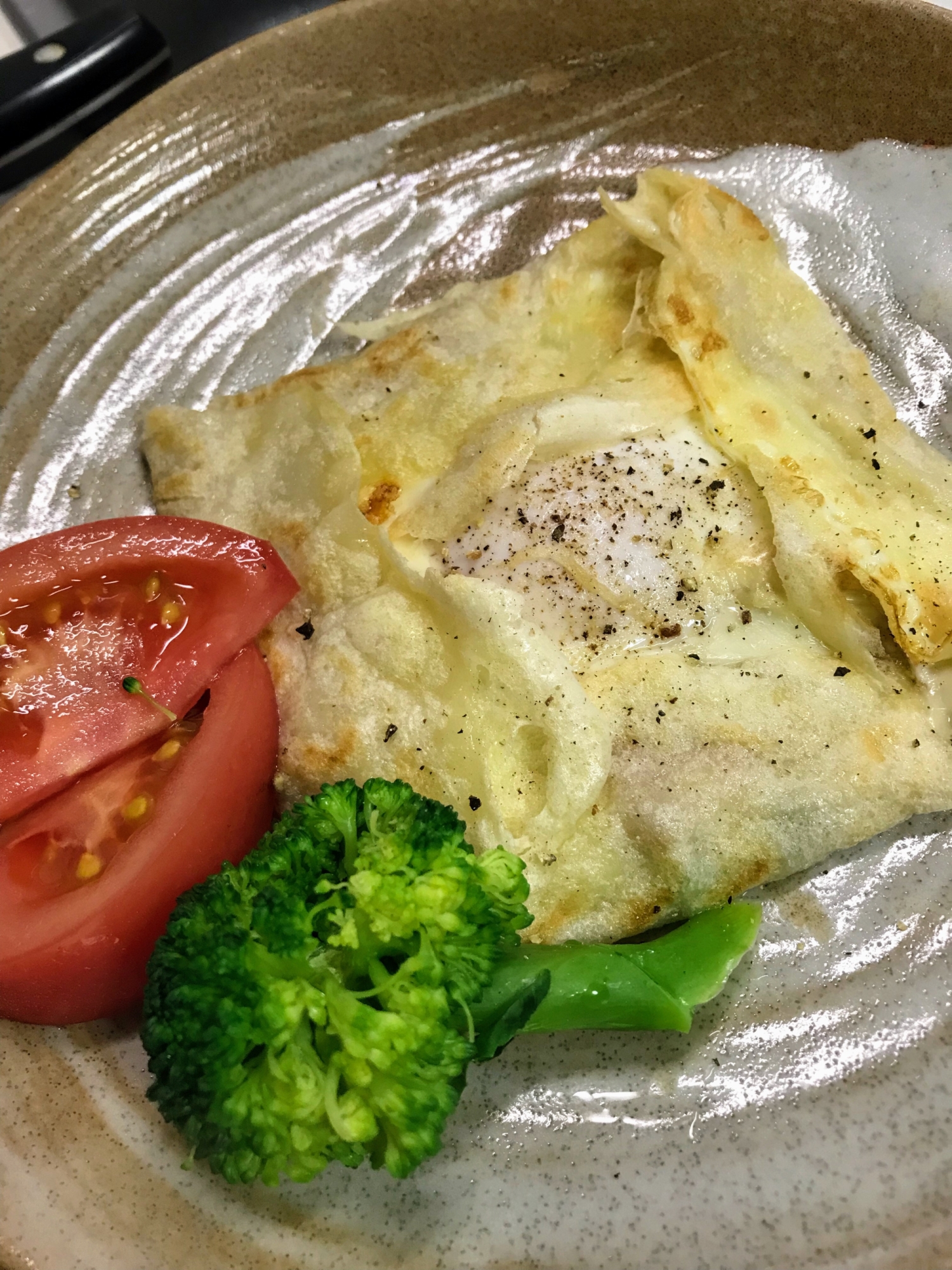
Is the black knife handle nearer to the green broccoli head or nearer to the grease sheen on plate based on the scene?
the grease sheen on plate

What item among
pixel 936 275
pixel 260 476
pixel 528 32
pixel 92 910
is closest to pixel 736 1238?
pixel 92 910

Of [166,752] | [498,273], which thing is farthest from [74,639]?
[498,273]

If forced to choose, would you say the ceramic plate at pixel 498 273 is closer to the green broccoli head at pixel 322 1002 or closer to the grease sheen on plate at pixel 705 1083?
the grease sheen on plate at pixel 705 1083

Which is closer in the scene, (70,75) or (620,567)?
(620,567)

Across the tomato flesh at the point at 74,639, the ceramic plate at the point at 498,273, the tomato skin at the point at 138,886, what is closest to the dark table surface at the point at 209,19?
the ceramic plate at the point at 498,273

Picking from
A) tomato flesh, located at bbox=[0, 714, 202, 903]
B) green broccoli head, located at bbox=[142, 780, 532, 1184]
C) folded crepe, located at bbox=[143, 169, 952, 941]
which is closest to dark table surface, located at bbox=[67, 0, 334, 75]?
folded crepe, located at bbox=[143, 169, 952, 941]

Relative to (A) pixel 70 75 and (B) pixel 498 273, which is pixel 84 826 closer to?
(B) pixel 498 273
